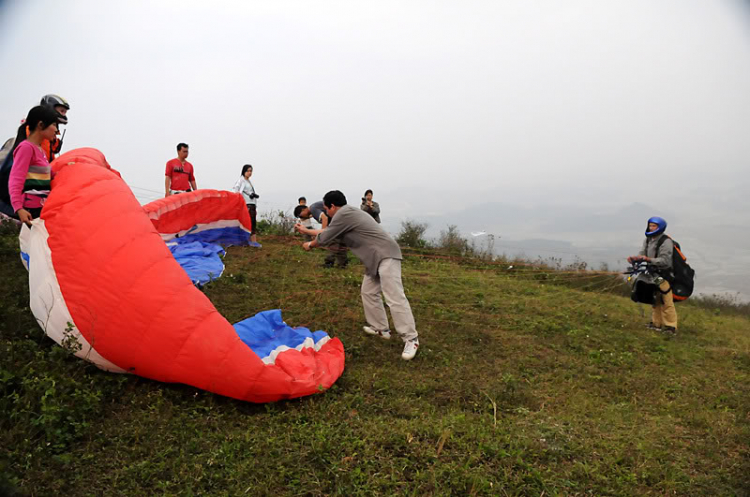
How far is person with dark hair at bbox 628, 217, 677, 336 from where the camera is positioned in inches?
248

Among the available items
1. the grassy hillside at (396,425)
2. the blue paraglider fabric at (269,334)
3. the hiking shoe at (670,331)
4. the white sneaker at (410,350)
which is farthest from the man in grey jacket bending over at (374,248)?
the hiking shoe at (670,331)

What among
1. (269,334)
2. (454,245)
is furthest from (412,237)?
(269,334)

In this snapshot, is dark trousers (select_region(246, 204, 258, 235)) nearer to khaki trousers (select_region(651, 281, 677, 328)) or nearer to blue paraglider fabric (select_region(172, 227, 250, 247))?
blue paraglider fabric (select_region(172, 227, 250, 247))

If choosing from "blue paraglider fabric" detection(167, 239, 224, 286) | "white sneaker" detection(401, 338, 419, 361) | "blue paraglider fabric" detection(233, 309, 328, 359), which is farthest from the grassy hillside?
"blue paraglider fabric" detection(167, 239, 224, 286)

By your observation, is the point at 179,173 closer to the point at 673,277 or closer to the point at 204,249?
the point at 204,249

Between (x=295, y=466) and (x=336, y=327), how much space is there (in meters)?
2.55

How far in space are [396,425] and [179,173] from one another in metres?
5.98

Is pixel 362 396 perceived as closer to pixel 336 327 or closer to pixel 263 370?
pixel 263 370

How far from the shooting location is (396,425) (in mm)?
3232

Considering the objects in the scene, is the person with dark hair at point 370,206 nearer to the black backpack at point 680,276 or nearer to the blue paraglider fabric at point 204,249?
the blue paraglider fabric at point 204,249

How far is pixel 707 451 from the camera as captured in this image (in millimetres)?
3268

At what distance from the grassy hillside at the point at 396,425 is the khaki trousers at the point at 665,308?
3.91 feet

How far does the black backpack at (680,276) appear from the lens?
6.34 metres

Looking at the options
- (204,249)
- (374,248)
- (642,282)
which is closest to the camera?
(374,248)
